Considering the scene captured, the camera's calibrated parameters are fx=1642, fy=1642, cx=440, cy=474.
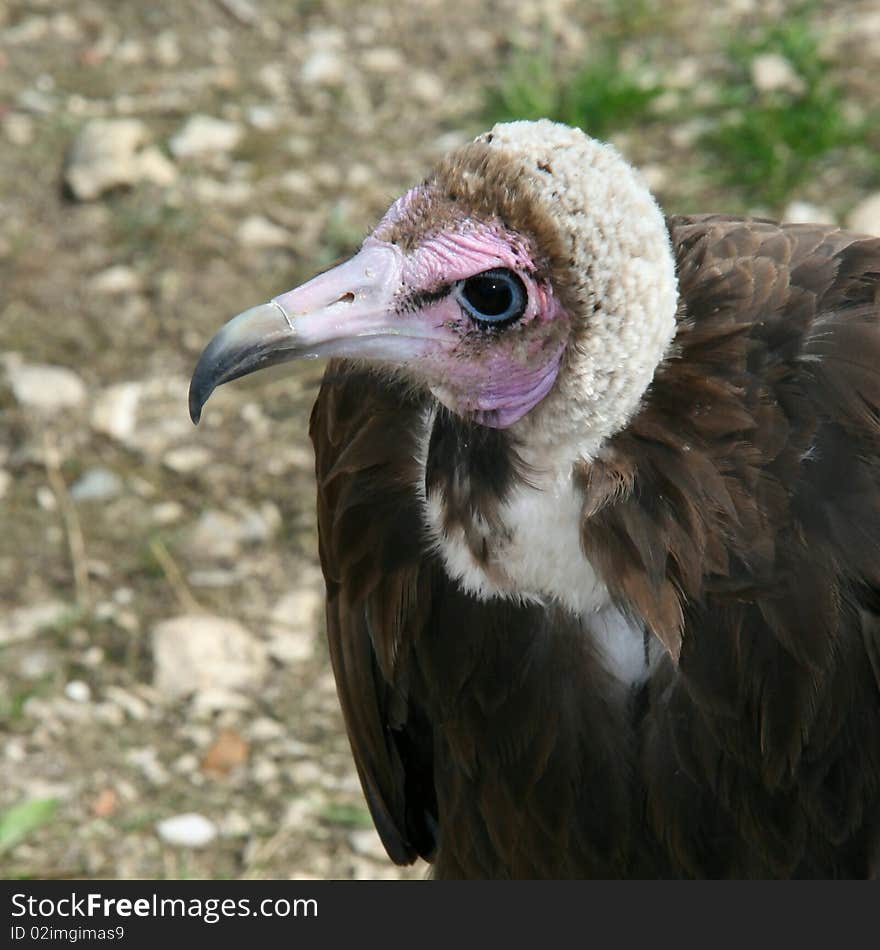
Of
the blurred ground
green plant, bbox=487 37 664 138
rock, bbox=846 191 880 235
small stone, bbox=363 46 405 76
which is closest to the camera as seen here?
the blurred ground

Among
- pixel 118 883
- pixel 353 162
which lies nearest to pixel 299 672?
pixel 118 883

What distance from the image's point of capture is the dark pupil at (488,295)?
2.16 metres

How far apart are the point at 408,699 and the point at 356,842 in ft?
2.81

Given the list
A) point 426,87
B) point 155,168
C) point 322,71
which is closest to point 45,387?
point 155,168

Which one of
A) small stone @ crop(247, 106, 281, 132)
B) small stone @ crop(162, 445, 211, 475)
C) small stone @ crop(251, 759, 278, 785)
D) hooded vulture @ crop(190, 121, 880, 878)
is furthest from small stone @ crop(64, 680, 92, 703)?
small stone @ crop(247, 106, 281, 132)

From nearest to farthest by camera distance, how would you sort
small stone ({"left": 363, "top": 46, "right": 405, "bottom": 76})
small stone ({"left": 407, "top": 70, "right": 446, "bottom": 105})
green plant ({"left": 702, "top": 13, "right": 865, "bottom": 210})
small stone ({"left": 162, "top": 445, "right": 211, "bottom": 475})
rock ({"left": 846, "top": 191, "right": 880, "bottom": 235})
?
small stone ({"left": 162, "top": 445, "right": 211, "bottom": 475}) → rock ({"left": 846, "top": 191, "right": 880, "bottom": 235}) → green plant ({"left": 702, "top": 13, "right": 865, "bottom": 210}) → small stone ({"left": 407, "top": 70, "right": 446, "bottom": 105}) → small stone ({"left": 363, "top": 46, "right": 405, "bottom": 76})

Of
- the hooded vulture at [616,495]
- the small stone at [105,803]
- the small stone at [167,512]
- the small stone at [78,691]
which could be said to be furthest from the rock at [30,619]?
the hooded vulture at [616,495]

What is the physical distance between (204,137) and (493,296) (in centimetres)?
330

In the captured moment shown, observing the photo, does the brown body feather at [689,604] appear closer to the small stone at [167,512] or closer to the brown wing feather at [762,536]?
the brown wing feather at [762,536]

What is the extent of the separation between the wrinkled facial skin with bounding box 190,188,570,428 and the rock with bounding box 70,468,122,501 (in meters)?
2.04

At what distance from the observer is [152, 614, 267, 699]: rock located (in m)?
3.77

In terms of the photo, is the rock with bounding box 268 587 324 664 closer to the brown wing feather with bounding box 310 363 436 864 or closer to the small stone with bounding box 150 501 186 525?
the small stone with bounding box 150 501 186 525

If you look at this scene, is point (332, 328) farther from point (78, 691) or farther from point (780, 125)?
point (780, 125)

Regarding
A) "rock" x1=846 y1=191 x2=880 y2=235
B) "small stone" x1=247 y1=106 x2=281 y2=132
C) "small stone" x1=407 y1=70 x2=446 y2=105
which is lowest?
"rock" x1=846 y1=191 x2=880 y2=235
